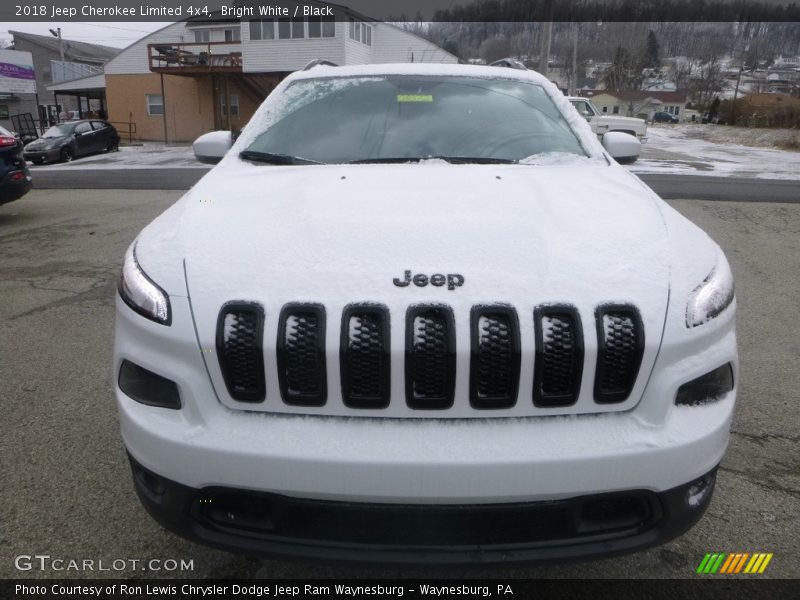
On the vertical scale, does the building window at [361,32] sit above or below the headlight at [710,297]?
above

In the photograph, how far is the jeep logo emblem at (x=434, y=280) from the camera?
5.42 ft

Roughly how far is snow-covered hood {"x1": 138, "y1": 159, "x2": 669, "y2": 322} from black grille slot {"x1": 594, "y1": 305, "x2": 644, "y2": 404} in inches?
1.8

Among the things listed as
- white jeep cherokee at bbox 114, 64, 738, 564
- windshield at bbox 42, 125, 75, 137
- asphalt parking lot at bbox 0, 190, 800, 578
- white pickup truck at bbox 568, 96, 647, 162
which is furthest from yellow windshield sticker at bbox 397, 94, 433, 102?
windshield at bbox 42, 125, 75, 137

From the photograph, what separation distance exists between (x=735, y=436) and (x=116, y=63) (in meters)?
39.1

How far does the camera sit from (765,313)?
4660 mm

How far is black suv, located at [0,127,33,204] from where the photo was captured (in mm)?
7762

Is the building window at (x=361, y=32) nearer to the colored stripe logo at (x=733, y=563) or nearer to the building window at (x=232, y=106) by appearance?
the building window at (x=232, y=106)

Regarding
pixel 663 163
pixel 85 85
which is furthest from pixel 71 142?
pixel 85 85

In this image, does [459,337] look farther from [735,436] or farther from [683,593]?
[735,436]

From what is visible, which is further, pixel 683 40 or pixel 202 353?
pixel 683 40

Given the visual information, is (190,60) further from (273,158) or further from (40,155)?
(273,158)

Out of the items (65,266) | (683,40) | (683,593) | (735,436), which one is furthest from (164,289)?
(683,40)

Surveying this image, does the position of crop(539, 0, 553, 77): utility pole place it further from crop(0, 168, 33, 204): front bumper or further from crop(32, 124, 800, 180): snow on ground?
crop(0, 168, 33, 204): front bumper

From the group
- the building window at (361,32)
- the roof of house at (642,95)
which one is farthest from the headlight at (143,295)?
the roof of house at (642,95)
